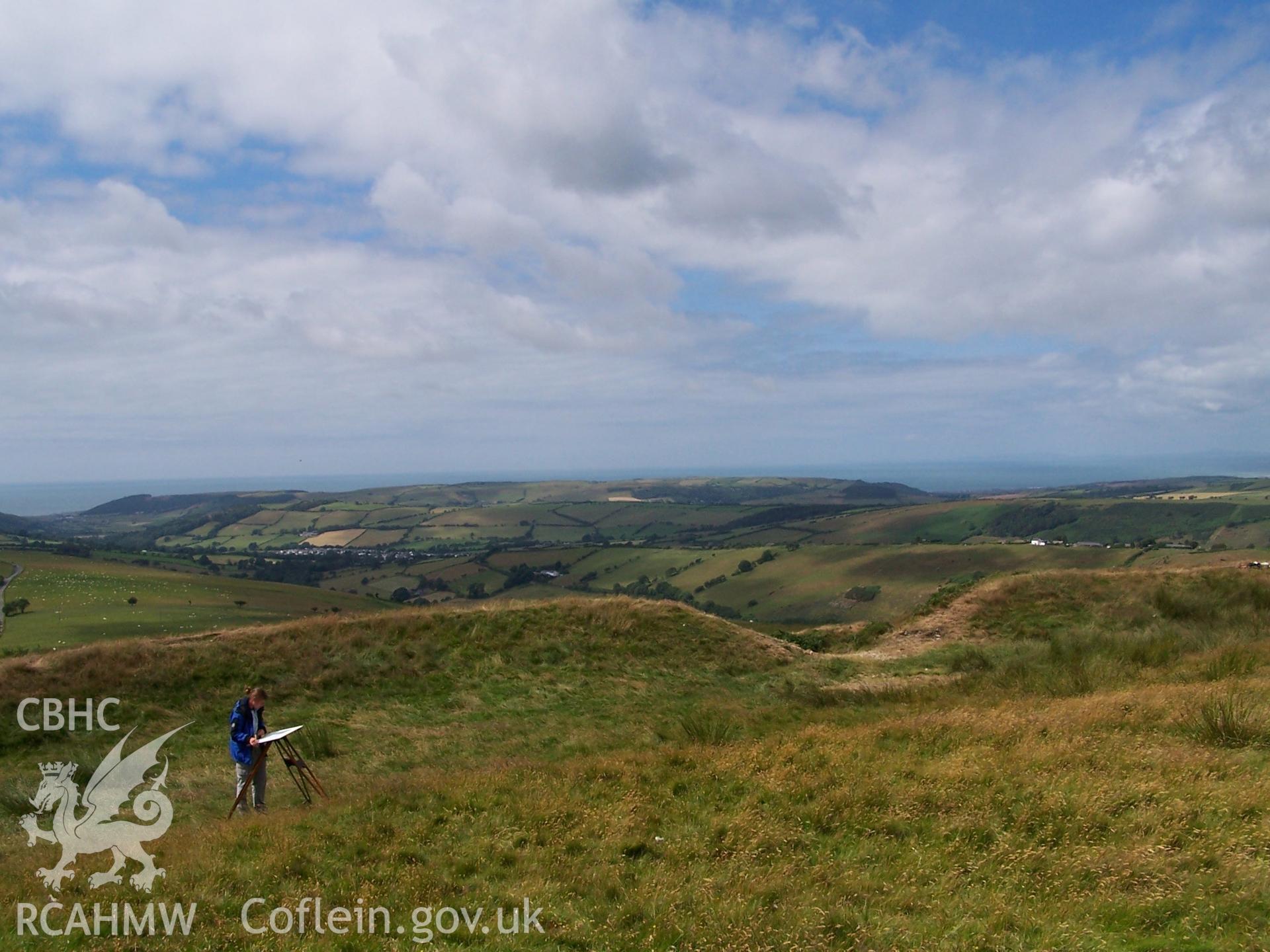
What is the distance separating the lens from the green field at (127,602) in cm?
3095

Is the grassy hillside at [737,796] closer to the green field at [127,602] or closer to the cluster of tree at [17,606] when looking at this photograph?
the green field at [127,602]

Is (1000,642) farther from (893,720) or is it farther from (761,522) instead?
(761,522)

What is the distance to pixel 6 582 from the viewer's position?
55000 millimetres

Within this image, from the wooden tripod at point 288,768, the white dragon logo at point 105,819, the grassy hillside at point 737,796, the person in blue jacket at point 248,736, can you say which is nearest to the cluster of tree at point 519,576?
the grassy hillside at point 737,796

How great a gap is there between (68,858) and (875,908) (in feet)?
29.8

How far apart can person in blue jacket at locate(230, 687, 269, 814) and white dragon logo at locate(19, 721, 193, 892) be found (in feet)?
3.22

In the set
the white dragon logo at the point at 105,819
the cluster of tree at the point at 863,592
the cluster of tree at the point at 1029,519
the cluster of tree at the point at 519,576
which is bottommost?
the cluster of tree at the point at 519,576

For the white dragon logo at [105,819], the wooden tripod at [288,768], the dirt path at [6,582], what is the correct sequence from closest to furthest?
the white dragon logo at [105,819] → the wooden tripod at [288,768] → the dirt path at [6,582]

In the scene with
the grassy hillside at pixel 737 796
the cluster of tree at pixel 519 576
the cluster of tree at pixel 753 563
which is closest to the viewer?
the grassy hillside at pixel 737 796

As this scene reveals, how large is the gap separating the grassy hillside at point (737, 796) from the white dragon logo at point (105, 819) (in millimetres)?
315

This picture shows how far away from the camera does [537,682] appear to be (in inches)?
762

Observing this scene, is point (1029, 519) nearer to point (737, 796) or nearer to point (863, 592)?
point (863, 592)

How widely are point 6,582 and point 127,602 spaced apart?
1800 cm

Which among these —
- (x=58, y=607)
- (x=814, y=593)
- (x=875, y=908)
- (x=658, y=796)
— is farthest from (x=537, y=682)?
(x=814, y=593)
